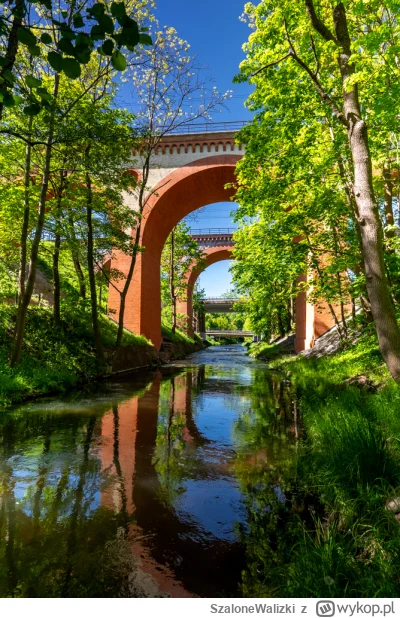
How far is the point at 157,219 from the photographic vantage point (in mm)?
19375

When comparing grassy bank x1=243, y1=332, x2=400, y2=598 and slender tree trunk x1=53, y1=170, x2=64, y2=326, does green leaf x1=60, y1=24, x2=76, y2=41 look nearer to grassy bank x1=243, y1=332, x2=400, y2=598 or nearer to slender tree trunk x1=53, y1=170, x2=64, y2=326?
grassy bank x1=243, y1=332, x2=400, y2=598

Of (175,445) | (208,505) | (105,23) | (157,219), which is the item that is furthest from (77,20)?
(157,219)

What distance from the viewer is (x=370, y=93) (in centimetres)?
698

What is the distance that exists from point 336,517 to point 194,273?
35350 millimetres

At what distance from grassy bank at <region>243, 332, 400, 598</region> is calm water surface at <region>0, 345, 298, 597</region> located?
0.45 ft

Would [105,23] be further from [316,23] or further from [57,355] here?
[57,355]

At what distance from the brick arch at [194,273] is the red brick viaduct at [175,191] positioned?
47.1 feet

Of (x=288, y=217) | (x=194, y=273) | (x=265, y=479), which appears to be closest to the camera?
(x=265, y=479)

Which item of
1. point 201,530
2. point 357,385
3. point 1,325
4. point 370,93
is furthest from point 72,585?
point 1,325

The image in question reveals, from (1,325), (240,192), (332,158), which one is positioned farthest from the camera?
(1,325)

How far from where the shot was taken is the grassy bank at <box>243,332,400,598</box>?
6.19 ft

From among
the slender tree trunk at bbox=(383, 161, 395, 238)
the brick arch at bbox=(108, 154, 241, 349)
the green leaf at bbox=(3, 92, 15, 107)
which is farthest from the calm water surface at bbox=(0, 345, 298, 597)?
the brick arch at bbox=(108, 154, 241, 349)

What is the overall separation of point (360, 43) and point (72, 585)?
651cm
